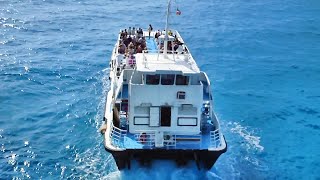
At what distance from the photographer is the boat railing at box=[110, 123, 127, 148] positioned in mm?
26938

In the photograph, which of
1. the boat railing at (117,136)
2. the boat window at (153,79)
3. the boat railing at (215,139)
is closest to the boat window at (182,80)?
the boat window at (153,79)

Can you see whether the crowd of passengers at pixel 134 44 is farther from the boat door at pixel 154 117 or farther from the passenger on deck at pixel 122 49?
the boat door at pixel 154 117

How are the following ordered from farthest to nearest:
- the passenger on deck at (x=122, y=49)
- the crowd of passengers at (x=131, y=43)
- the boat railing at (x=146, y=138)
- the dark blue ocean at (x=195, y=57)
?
→ 1. the passenger on deck at (x=122, y=49)
2. the crowd of passengers at (x=131, y=43)
3. the dark blue ocean at (x=195, y=57)
4. the boat railing at (x=146, y=138)

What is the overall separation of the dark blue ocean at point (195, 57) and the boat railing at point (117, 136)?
6.64 feet

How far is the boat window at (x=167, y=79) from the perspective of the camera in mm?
26839

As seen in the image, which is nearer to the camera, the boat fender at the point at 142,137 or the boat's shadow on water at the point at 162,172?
the boat's shadow on water at the point at 162,172

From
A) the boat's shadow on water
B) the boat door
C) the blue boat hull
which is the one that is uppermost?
the boat door

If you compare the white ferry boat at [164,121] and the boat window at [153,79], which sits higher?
the boat window at [153,79]

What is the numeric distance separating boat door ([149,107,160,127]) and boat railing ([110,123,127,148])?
1.80 m

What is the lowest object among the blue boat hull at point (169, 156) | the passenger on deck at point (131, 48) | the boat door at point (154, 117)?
the blue boat hull at point (169, 156)

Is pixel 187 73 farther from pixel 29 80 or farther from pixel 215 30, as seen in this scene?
pixel 215 30

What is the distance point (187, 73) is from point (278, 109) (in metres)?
17.4

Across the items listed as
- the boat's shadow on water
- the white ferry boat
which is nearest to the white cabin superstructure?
the white ferry boat

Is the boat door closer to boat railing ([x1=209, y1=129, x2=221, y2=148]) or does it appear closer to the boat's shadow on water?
the boat's shadow on water
